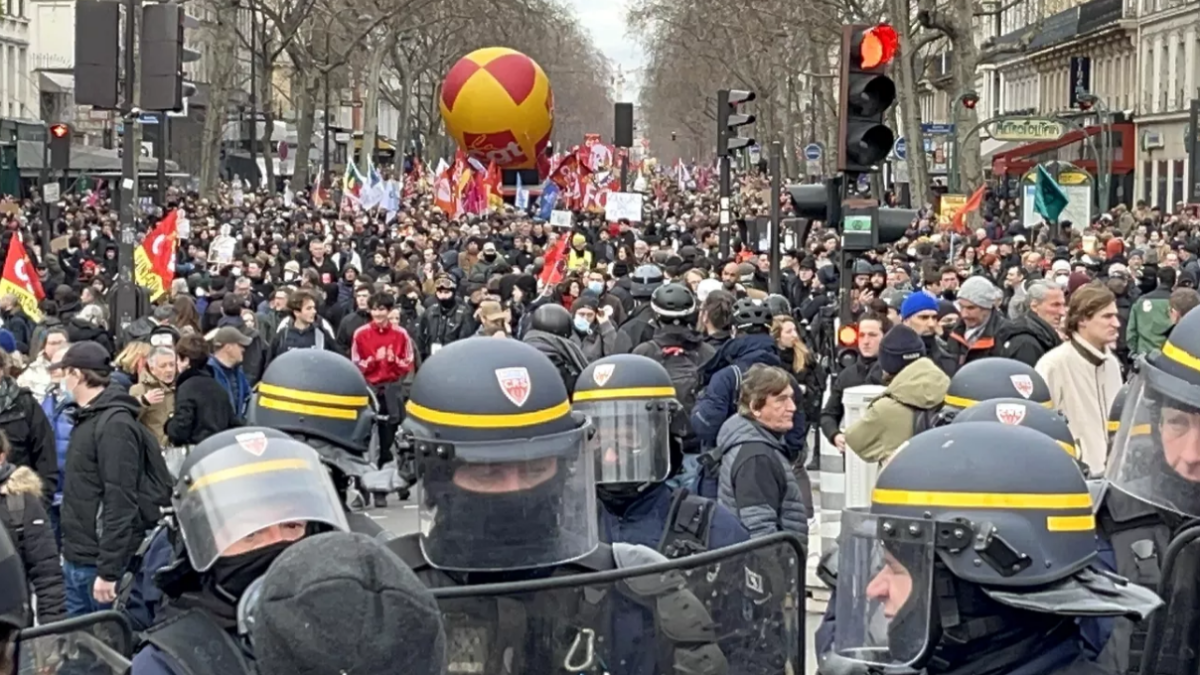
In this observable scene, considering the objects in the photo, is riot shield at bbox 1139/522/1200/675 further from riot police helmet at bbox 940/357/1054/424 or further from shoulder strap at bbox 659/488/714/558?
riot police helmet at bbox 940/357/1054/424

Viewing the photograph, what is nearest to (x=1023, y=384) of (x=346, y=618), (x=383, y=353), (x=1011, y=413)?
(x=1011, y=413)

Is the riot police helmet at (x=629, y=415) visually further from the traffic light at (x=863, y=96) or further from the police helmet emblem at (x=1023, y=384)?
the traffic light at (x=863, y=96)

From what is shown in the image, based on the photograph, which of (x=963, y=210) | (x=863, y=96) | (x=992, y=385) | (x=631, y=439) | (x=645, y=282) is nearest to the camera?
(x=631, y=439)

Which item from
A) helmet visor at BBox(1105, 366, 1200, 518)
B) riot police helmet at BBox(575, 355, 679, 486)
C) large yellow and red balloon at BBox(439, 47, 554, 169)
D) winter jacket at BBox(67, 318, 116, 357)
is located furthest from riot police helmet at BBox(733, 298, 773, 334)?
large yellow and red balloon at BBox(439, 47, 554, 169)

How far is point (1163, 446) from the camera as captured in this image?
4.29 m

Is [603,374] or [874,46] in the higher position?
[874,46]

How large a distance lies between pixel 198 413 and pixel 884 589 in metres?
6.39

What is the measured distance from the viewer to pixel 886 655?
3469 mm

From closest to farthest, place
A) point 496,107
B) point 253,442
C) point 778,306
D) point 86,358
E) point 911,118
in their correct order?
point 253,442
point 86,358
point 778,306
point 911,118
point 496,107

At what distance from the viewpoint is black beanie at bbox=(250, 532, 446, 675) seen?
2.33 meters

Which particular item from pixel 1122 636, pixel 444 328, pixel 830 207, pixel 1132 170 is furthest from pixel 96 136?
pixel 1122 636

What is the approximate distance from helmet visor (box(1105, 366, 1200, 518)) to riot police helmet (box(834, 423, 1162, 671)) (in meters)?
0.71

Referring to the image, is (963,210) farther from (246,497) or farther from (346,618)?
(346,618)

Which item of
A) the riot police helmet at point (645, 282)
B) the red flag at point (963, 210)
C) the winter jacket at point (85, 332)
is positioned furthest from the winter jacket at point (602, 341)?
the red flag at point (963, 210)
